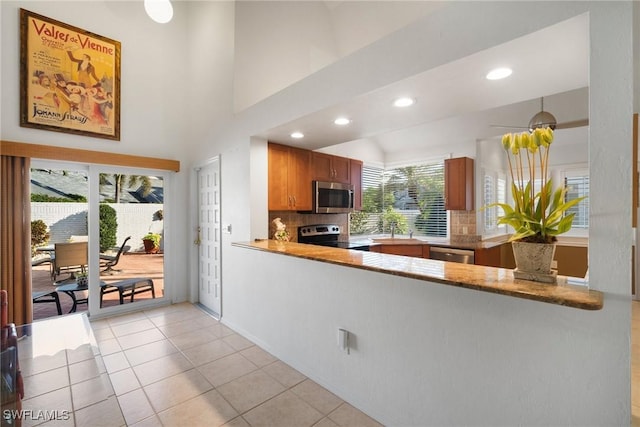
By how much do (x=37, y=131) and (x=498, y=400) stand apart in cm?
484

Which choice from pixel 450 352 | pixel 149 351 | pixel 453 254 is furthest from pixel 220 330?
pixel 453 254

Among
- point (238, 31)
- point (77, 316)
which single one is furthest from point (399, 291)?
point (238, 31)

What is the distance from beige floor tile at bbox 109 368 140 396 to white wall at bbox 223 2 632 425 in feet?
4.23

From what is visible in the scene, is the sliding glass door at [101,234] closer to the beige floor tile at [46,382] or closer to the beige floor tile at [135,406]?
the beige floor tile at [135,406]

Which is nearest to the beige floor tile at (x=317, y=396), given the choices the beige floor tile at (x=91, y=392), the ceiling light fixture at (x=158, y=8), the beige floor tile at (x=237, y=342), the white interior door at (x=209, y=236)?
the beige floor tile at (x=237, y=342)

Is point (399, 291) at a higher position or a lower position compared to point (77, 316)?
higher

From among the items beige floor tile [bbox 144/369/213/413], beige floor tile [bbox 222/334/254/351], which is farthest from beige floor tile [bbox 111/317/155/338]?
beige floor tile [bbox 144/369/213/413]

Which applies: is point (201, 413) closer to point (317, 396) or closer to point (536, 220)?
point (317, 396)

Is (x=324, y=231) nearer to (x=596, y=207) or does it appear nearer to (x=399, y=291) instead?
(x=399, y=291)

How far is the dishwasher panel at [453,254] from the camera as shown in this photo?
3914mm

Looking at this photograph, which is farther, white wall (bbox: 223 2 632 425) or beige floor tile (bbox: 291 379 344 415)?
beige floor tile (bbox: 291 379 344 415)

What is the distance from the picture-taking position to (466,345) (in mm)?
1474

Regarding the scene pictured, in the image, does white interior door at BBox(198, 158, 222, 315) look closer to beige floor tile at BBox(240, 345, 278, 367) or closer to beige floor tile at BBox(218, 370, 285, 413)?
beige floor tile at BBox(240, 345, 278, 367)

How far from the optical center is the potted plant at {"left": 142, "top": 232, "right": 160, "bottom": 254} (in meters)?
4.19
